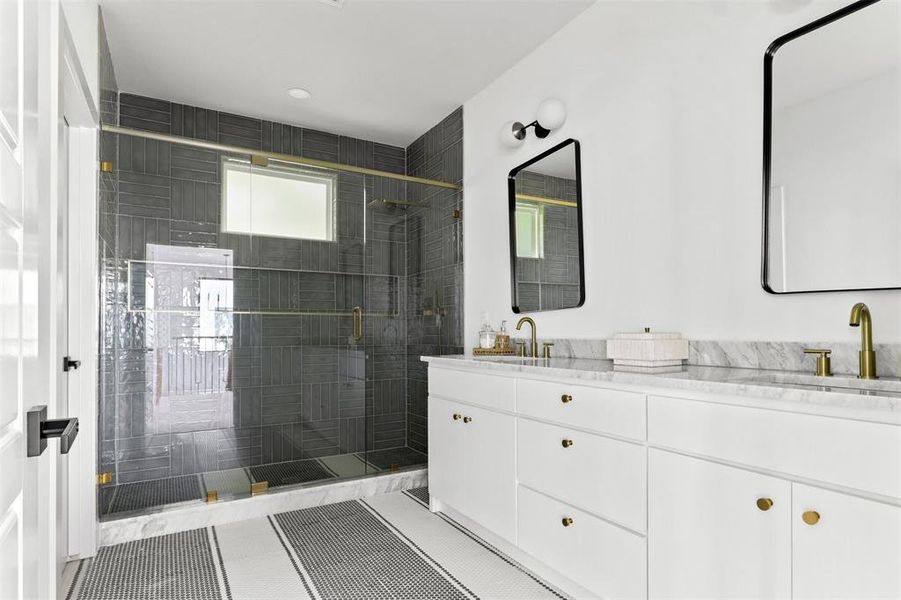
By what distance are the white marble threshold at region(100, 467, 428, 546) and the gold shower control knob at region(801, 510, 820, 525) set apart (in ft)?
7.83

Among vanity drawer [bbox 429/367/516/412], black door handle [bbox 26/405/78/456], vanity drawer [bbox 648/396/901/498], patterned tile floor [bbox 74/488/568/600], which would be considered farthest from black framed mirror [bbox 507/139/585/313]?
black door handle [bbox 26/405/78/456]

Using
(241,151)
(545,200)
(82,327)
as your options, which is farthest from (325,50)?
(82,327)

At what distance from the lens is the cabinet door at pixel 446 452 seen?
2.62 m

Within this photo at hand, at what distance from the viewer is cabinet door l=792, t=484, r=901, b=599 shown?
1.09 m

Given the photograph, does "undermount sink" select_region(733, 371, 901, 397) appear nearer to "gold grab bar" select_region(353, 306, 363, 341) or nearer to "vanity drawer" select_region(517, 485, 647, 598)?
"vanity drawer" select_region(517, 485, 647, 598)

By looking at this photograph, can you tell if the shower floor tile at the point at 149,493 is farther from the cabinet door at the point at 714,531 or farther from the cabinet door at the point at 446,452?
the cabinet door at the point at 714,531

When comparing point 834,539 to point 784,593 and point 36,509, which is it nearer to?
point 784,593

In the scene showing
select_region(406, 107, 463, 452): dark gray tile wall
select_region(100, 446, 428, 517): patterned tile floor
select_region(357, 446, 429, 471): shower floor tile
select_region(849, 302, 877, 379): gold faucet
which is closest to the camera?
select_region(849, 302, 877, 379): gold faucet

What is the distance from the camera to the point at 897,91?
4.84 feet

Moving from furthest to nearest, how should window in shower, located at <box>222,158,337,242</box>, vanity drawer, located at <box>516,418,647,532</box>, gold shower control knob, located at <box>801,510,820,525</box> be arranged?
window in shower, located at <box>222,158,337,242</box> < vanity drawer, located at <box>516,418,647,532</box> < gold shower control knob, located at <box>801,510,820,525</box>

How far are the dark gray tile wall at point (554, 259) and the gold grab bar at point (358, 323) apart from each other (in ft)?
3.25

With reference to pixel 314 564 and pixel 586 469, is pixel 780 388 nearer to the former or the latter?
pixel 586 469

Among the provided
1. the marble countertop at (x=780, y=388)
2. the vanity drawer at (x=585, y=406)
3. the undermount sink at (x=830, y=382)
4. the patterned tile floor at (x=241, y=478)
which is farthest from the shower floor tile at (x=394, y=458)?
the undermount sink at (x=830, y=382)

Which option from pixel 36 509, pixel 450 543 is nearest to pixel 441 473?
pixel 450 543
